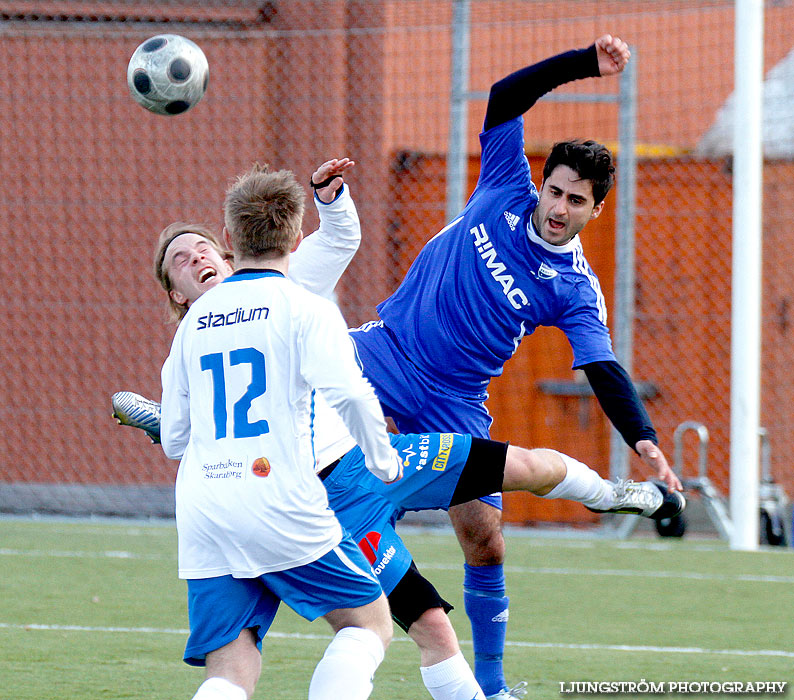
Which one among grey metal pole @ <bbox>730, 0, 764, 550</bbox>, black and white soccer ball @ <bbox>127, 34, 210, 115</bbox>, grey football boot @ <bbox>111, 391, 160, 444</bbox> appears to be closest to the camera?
grey football boot @ <bbox>111, 391, 160, 444</bbox>

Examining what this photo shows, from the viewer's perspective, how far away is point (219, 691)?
2.91 meters

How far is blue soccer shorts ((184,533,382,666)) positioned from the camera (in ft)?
9.84

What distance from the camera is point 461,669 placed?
3.63 metres

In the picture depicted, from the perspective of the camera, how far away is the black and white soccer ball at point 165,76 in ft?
15.7

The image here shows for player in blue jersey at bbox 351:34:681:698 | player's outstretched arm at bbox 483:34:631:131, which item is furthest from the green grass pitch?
player's outstretched arm at bbox 483:34:631:131

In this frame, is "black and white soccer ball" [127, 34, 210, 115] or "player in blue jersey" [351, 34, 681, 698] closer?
"player in blue jersey" [351, 34, 681, 698]

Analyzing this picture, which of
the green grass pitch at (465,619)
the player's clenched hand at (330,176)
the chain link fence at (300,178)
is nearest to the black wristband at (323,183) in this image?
the player's clenched hand at (330,176)

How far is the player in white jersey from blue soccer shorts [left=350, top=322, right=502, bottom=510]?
3.66ft

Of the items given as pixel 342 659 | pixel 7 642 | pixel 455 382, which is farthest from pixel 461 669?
pixel 7 642

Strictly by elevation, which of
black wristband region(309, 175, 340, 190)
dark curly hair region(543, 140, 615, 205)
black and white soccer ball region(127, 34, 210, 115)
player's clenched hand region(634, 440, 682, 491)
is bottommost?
player's clenched hand region(634, 440, 682, 491)

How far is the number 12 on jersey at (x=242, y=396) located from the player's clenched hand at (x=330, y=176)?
3.24 ft

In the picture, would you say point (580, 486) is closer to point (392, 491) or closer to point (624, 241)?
point (392, 491)

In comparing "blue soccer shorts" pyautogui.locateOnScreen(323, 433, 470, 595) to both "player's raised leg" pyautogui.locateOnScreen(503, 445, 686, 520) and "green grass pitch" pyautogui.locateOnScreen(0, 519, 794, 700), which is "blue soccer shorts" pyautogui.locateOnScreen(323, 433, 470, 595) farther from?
"green grass pitch" pyautogui.locateOnScreen(0, 519, 794, 700)

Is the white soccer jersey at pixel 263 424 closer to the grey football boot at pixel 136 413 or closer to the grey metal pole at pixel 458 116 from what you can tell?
the grey football boot at pixel 136 413
